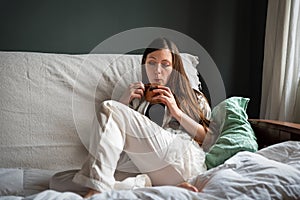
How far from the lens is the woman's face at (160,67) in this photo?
1488 millimetres

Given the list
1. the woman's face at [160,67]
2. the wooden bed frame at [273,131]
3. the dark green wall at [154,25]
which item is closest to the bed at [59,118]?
the wooden bed frame at [273,131]

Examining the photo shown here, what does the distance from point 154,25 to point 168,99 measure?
0.66 m

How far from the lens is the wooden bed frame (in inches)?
53.7

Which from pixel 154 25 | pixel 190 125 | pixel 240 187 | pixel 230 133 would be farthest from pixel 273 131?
pixel 154 25

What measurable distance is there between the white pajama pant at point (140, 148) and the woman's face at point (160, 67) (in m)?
0.27

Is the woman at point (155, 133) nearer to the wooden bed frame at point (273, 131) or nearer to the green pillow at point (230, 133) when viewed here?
the green pillow at point (230, 133)

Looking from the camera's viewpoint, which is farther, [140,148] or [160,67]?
[160,67]

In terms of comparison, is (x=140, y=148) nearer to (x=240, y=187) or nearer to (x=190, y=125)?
(x=190, y=125)

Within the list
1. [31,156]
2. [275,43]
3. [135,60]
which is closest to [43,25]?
[135,60]

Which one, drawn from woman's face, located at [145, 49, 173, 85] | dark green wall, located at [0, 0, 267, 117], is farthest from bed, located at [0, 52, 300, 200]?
dark green wall, located at [0, 0, 267, 117]

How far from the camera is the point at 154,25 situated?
6.43ft

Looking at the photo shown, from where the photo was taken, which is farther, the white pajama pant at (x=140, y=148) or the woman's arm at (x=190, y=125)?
the woman's arm at (x=190, y=125)

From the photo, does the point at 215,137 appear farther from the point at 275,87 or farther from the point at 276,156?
the point at 275,87

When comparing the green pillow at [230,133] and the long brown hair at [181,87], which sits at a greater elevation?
the long brown hair at [181,87]
